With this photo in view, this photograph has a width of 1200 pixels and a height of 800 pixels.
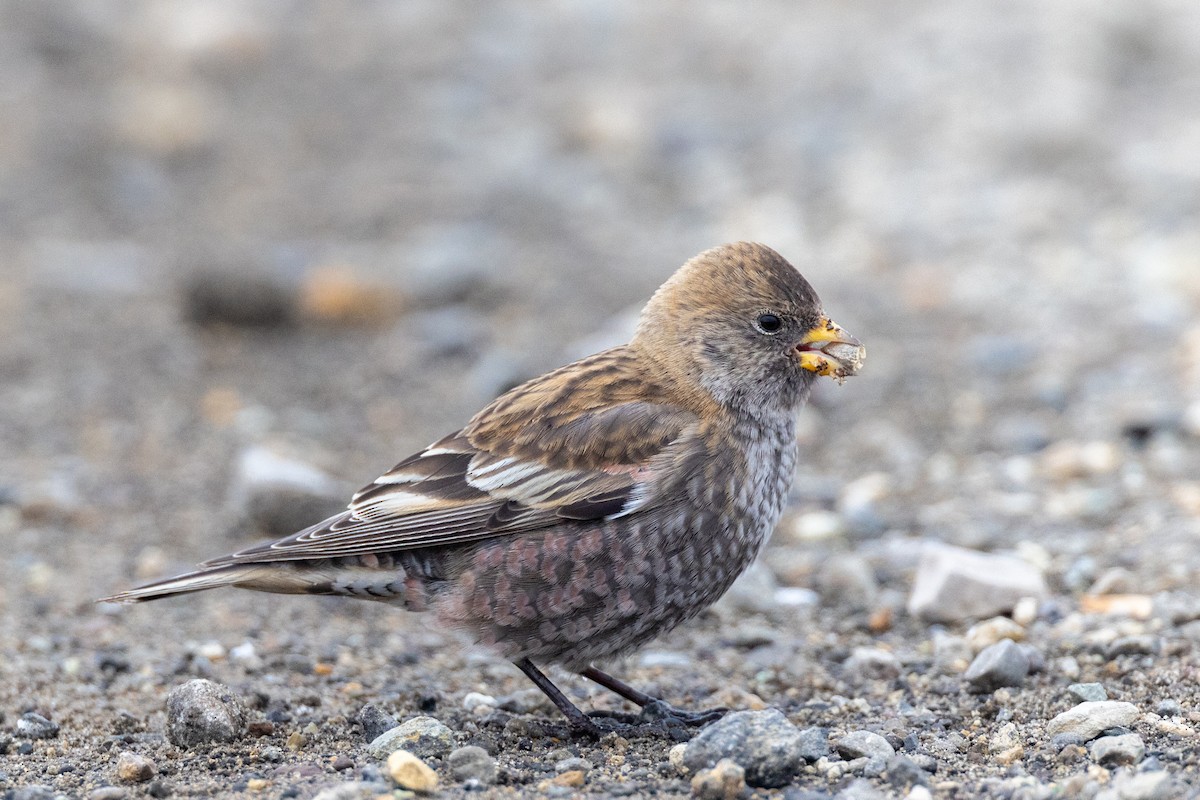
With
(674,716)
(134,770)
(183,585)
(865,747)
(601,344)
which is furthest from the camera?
(601,344)

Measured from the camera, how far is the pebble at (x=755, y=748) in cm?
377

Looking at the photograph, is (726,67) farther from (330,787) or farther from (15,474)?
(330,787)

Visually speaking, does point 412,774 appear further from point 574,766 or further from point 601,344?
point 601,344

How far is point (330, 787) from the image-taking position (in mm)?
3803

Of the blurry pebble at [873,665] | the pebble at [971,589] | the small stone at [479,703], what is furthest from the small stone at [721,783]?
the pebble at [971,589]

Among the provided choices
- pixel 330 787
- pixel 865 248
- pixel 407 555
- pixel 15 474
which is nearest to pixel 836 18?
pixel 865 248

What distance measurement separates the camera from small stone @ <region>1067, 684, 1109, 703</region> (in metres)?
4.28

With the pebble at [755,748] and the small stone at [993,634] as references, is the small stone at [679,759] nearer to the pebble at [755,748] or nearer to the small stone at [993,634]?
the pebble at [755,748]

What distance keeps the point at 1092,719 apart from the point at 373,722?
78.5 inches

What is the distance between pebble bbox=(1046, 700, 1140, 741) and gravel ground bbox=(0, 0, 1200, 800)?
2 cm

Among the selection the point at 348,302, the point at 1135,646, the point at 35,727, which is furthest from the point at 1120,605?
the point at 348,302

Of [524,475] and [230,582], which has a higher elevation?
[524,475]

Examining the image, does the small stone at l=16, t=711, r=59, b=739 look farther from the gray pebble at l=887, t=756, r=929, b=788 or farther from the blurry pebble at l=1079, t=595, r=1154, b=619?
the blurry pebble at l=1079, t=595, r=1154, b=619

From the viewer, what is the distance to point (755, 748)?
3.79 metres
